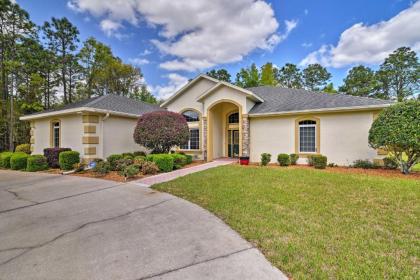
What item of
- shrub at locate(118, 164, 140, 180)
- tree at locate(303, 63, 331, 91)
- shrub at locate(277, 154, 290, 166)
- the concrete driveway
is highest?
tree at locate(303, 63, 331, 91)

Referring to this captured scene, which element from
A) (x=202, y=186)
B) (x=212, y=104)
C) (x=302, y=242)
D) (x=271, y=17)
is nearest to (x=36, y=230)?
(x=202, y=186)

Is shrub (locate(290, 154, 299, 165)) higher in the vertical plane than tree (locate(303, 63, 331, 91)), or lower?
lower

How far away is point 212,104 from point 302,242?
11.7m

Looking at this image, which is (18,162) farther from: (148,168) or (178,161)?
(178,161)

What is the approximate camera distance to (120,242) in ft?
11.5

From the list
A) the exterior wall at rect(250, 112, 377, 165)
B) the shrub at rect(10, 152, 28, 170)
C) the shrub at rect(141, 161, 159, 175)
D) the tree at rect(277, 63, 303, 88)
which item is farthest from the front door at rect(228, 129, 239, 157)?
the tree at rect(277, 63, 303, 88)

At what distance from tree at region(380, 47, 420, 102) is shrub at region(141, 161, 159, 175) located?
38.1 metres

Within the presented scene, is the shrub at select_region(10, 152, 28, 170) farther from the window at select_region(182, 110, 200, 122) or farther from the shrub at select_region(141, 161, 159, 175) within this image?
the window at select_region(182, 110, 200, 122)

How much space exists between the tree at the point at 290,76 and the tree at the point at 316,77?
122 centimetres

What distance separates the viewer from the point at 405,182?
22.9ft

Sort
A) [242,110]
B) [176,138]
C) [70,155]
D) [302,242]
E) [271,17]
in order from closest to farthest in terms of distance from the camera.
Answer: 1. [302,242]
2. [70,155]
3. [176,138]
4. [242,110]
5. [271,17]

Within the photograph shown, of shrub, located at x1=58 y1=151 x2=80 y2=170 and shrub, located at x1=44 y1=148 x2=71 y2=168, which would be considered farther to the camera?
shrub, located at x1=44 y1=148 x2=71 y2=168

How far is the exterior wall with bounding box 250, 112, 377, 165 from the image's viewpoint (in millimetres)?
10875

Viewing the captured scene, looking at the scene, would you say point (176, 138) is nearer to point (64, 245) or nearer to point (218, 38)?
point (64, 245)
